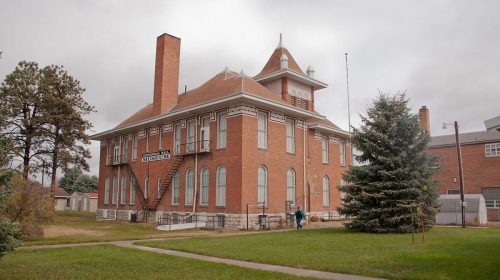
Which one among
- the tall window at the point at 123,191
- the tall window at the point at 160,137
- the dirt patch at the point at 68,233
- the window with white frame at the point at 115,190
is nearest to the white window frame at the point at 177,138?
the tall window at the point at 160,137

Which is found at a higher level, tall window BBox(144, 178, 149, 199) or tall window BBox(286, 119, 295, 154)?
tall window BBox(286, 119, 295, 154)

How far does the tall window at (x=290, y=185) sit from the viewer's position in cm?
2847

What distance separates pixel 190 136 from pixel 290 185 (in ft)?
25.4

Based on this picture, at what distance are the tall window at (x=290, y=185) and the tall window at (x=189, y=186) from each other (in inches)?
254

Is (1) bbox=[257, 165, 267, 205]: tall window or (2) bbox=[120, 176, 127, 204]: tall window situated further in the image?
(2) bbox=[120, 176, 127, 204]: tall window

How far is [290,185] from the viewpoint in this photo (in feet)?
94.5

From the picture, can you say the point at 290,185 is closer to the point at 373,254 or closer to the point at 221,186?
the point at 221,186

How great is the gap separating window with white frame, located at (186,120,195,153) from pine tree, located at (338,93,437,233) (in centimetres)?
1147

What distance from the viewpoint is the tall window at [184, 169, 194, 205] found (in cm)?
2862

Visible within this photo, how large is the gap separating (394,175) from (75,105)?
1160 inches

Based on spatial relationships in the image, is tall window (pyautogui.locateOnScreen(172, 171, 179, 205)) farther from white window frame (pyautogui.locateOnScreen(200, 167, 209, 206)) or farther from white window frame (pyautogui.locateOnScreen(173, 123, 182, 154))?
white window frame (pyautogui.locateOnScreen(200, 167, 209, 206))

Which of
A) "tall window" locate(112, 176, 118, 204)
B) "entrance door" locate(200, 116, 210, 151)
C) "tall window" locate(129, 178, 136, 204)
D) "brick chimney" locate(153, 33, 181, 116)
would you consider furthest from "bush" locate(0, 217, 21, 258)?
"tall window" locate(112, 176, 118, 204)

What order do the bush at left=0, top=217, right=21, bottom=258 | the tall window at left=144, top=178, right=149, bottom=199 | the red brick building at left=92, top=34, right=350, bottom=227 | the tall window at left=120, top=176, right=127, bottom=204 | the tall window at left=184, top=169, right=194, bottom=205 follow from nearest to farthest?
1. the bush at left=0, top=217, right=21, bottom=258
2. the red brick building at left=92, top=34, right=350, bottom=227
3. the tall window at left=184, top=169, right=194, bottom=205
4. the tall window at left=144, top=178, right=149, bottom=199
5. the tall window at left=120, top=176, right=127, bottom=204

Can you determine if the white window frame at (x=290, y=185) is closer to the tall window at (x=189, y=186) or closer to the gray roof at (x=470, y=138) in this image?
the tall window at (x=189, y=186)
